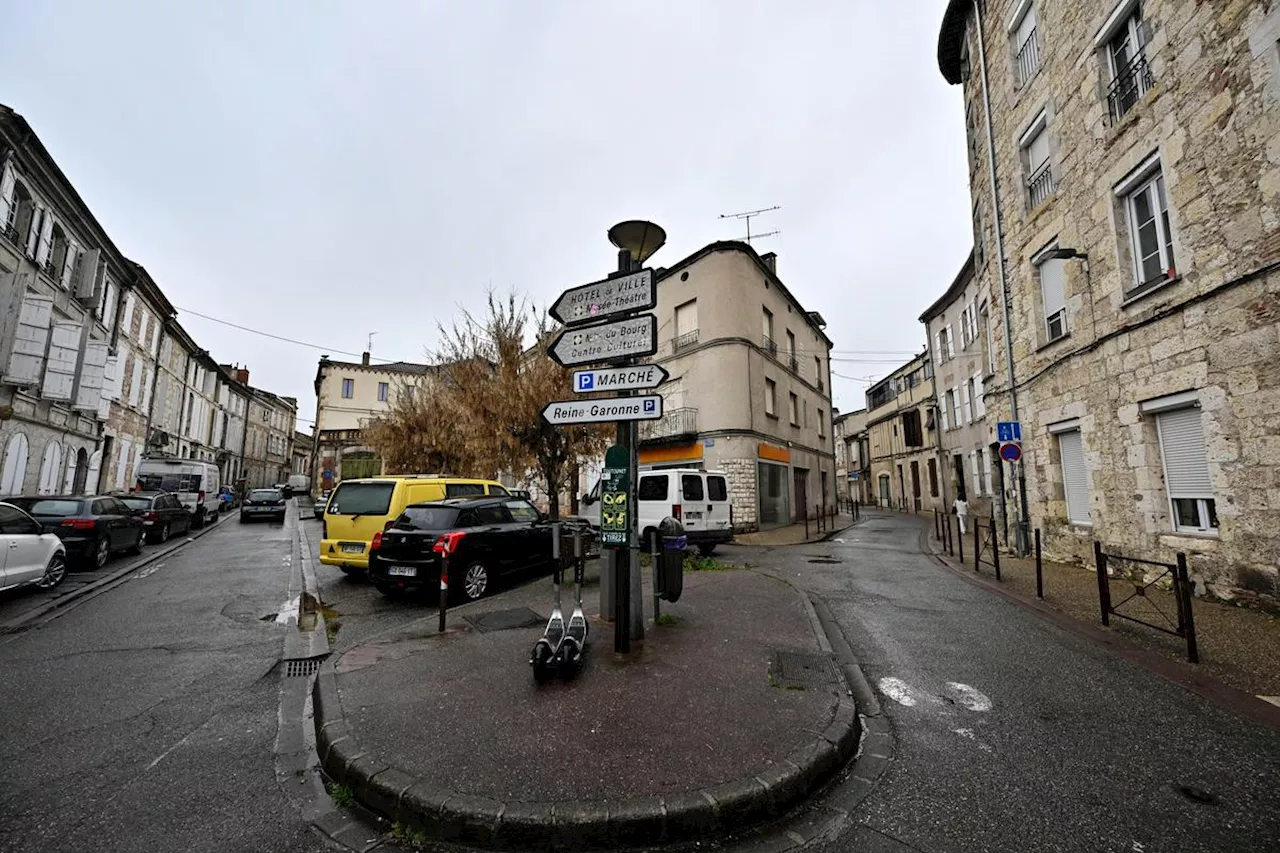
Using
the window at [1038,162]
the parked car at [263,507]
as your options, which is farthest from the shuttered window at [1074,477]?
the parked car at [263,507]

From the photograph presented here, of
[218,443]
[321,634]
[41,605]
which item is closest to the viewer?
[321,634]

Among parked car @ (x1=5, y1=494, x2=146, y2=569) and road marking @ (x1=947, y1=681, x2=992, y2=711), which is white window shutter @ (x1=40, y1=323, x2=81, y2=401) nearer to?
parked car @ (x1=5, y1=494, x2=146, y2=569)

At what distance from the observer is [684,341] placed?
20.5 m

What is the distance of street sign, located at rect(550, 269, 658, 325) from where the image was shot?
512 cm

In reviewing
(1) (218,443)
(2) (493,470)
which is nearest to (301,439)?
(1) (218,443)

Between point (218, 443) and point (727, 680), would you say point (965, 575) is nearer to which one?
point (727, 680)

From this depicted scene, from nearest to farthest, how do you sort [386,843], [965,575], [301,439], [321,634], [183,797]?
[386,843] < [183,797] < [321,634] < [965,575] < [301,439]

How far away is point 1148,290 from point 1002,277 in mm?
4875

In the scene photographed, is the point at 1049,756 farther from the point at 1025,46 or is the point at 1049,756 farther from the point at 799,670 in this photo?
the point at 1025,46

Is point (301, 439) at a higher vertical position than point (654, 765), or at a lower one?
higher

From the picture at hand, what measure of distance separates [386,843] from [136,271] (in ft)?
86.9

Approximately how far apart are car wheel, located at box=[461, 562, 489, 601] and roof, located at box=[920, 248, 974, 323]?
18886 mm

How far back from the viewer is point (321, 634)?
5.91 m

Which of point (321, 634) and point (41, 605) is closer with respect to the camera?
point (321, 634)
